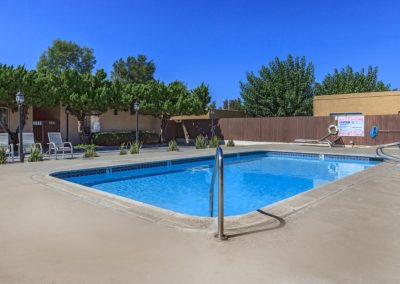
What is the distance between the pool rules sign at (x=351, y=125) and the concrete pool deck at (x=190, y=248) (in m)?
14.9

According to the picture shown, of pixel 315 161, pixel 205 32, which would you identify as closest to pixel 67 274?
pixel 315 161

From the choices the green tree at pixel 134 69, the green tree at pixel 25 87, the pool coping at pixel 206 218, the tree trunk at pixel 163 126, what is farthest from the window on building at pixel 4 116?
the green tree at pixel 134 69

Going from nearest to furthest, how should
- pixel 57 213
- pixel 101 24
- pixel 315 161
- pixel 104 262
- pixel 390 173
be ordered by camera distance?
pixel 104 262, pixel 57 213, pixel 390 173, pixel 315 161, pixel 101 24

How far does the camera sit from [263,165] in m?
13.1

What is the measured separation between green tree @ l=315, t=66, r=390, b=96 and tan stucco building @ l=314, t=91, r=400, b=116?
25.9 ft

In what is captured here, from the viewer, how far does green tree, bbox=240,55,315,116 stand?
26203mm

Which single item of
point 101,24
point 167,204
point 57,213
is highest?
point 101,24

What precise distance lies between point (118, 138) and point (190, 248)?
58.4 feet

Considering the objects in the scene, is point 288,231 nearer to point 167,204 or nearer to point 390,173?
point 167,204

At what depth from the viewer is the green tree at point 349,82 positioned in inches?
1153

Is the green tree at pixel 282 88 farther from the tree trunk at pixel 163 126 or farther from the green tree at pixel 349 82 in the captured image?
the tree trunk at pixel 163 126

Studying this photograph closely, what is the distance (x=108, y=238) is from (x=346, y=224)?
2.74 metres

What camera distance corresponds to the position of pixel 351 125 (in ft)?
61.3

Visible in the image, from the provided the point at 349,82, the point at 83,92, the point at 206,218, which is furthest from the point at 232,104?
the point at 206,218
